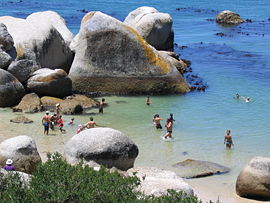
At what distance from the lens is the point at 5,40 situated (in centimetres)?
3203

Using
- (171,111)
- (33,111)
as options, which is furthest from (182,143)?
(33,111)

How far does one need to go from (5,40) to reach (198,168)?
48.7 feet

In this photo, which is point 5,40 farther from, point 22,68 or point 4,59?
point 22,68

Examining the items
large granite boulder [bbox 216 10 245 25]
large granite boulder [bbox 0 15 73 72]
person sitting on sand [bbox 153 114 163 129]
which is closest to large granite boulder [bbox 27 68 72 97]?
large granite boulder [bbox 0 15 73 72]

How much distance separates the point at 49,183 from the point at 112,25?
74.5ft

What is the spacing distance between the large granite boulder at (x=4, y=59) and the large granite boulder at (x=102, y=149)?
42.5 feet

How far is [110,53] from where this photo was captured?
113ft

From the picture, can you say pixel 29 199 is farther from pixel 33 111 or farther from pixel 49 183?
pixel 33 111

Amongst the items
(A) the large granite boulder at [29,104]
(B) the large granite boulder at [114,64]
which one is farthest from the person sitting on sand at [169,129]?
(B) the large granite boulder at [114,64]

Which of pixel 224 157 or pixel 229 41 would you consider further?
pixel 229 41

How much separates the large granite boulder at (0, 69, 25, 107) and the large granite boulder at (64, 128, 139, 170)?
37.8 ft

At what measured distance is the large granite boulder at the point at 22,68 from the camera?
31706 mm

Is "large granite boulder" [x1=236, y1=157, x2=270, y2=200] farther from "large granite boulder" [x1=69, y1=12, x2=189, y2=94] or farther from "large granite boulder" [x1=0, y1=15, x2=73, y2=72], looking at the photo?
"large granite boulder" [x1=0, y1=15, x2=73, y2=72]

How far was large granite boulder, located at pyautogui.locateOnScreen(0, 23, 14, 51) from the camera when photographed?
32031mm
